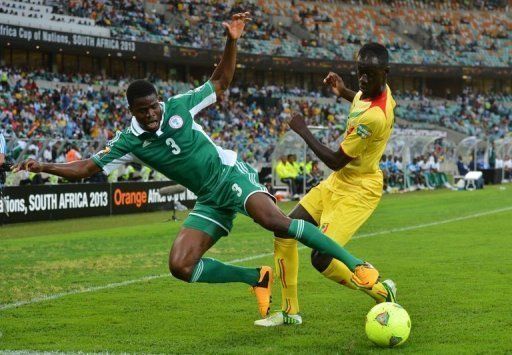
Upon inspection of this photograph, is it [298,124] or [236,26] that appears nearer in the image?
[298,124]

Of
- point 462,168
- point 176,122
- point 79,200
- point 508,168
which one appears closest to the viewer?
point 176,122

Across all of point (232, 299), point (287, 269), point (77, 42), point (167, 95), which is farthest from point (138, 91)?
point (167, 95)

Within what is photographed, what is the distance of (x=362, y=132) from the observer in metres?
7.39

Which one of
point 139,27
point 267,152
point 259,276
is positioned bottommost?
point 267,152

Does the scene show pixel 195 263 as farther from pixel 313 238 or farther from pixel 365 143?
pixel 365 143

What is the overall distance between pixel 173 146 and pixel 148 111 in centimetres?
38

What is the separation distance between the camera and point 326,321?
7.70m

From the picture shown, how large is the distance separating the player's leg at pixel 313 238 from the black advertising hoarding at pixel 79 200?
14671 millimetres

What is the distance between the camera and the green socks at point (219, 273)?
23.8ft

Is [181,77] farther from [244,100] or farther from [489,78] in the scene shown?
[489,78]

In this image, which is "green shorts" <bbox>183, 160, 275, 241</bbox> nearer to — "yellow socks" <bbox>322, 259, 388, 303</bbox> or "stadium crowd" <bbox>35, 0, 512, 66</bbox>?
"yellow socks" <bbox>322, 259, 388, 303</bbox>

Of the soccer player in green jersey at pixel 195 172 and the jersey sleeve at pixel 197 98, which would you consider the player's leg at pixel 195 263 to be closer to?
the soccer player in green jersey at pixel 195 172

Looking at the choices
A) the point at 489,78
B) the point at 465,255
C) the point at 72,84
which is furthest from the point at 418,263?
the point at 489,78

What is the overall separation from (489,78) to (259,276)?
2738 inches
